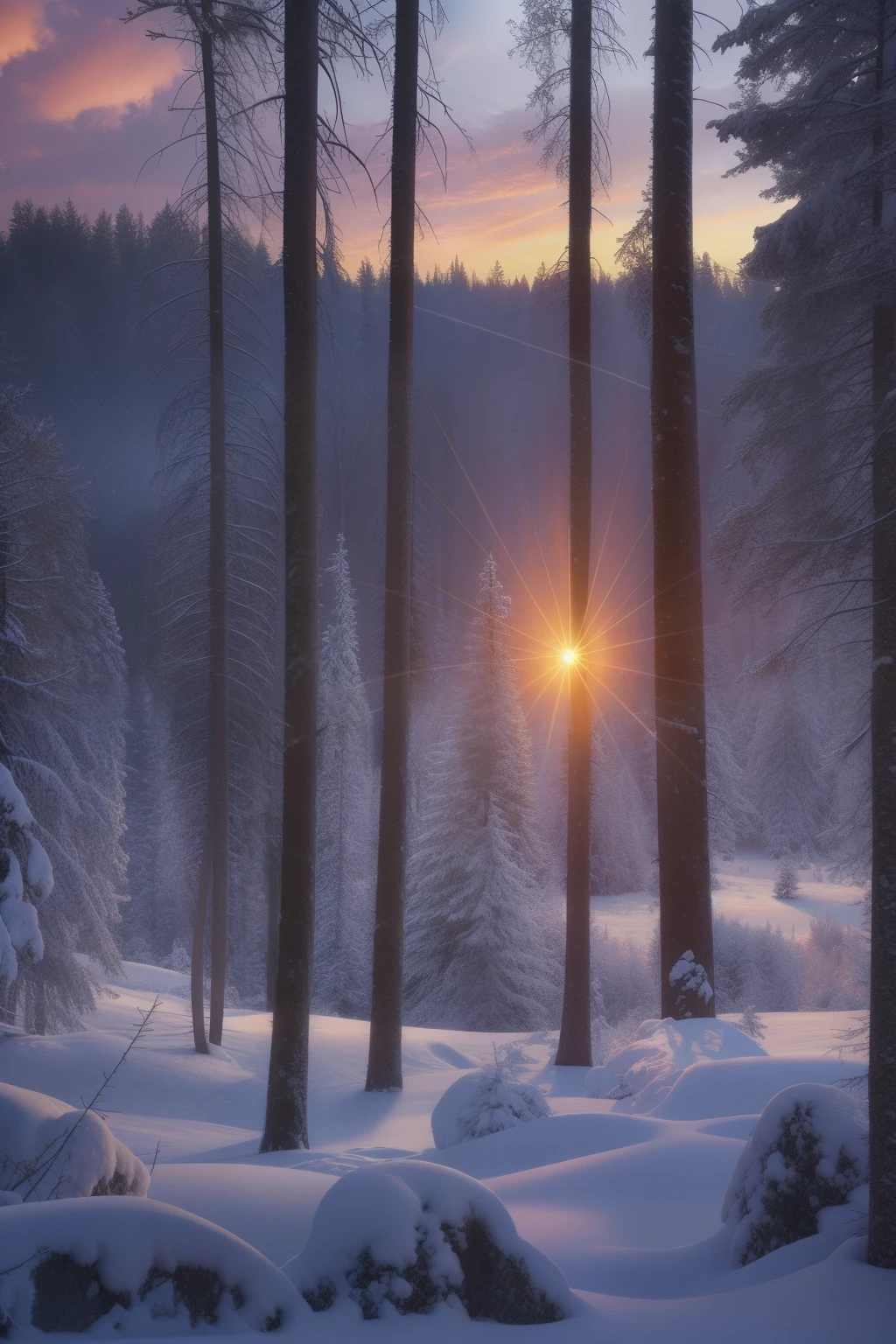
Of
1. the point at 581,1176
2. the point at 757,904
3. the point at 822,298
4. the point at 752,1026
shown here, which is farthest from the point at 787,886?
the point at 581,1176

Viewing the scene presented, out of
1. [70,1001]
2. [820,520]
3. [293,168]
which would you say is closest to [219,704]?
[70,1001]

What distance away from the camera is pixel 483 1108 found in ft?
22.7

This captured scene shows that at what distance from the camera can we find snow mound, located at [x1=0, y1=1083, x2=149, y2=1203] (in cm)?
385

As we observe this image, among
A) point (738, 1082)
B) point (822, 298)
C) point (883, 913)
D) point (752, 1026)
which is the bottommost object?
point (752, 1026)

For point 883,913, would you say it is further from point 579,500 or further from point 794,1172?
point 579,500

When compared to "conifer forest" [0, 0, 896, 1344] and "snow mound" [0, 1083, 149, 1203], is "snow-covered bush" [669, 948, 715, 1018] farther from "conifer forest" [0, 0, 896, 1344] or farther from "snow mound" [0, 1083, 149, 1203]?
"snow mound" [0, 1083, 149, 1203]

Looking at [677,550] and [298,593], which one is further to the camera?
[677,550]

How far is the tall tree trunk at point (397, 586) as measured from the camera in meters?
10.6

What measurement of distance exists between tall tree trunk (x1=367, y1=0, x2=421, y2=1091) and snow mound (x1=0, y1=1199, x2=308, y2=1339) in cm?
766

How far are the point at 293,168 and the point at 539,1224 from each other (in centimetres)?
810

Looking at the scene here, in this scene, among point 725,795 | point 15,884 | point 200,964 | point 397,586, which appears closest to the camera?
point 397,586

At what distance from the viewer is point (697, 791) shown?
26.2ft

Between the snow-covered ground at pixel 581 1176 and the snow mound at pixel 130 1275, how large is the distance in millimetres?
239

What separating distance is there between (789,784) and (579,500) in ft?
88.4
